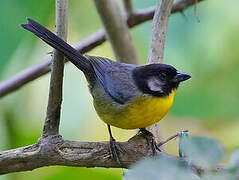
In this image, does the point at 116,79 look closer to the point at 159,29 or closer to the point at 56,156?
the point at 159,29

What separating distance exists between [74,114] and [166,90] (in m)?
0.83

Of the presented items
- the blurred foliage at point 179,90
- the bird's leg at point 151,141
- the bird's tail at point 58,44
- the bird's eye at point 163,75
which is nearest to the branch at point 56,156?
the bird's leg at point 151,141

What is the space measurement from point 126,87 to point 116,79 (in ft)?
0.37

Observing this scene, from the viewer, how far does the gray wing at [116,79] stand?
2.14 metres

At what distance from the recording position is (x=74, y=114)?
279 cm

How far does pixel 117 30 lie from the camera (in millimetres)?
2781

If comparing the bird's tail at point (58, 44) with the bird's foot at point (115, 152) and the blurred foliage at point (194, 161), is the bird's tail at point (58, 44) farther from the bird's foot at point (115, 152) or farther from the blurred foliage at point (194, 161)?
the blurred foliage at point (194, 161)

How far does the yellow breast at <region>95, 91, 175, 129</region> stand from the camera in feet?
6.54

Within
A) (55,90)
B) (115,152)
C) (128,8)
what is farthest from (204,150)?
(128,8)

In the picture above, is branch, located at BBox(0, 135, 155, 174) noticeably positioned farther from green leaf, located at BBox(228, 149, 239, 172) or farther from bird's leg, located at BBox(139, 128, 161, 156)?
green leaf, located at BBox(228, 149, 239, 172)

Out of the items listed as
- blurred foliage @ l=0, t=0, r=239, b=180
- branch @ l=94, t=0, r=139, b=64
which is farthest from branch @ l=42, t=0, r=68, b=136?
branch @ l=94, t=0, r=139, b=64

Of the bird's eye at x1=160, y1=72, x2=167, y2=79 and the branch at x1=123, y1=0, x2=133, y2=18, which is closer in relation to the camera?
the bird's eye at x1=160, y1=72, x2=167, y2=79

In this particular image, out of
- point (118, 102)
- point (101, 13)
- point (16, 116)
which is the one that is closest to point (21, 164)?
point (118, 102)

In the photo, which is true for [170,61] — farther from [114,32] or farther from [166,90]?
[166,90]
